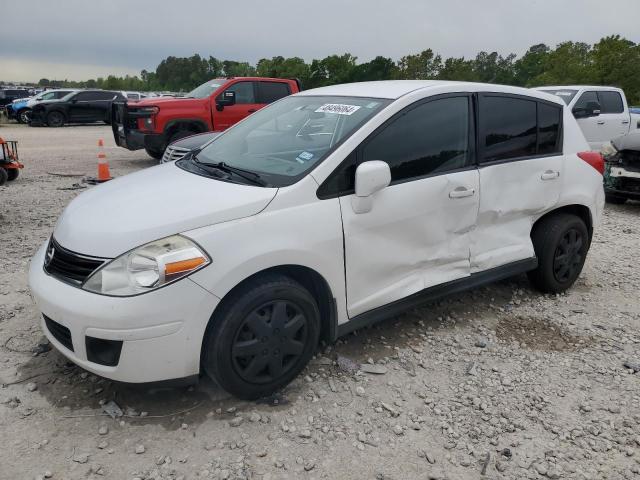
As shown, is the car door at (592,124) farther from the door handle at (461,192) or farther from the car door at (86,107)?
the car door at (86,107)

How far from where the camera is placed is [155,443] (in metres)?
2.57

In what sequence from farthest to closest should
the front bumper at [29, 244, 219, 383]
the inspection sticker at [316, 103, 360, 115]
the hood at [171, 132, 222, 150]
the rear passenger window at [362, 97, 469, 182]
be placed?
1. the hood at [171, 132, 222, 150]
2. the inspection sticker at [316, 103, 360, 115]
3. the rear passenger window at [362, 97, 469, 182]
4. the front bumper at [29, 244, 219, 383]

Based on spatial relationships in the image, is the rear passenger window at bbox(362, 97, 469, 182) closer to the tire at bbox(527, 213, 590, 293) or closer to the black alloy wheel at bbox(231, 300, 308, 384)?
the black alloy wheel at bbox(231, 300, 308, 384)

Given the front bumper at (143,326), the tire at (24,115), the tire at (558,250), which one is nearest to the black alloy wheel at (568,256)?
the tire at (558,250)

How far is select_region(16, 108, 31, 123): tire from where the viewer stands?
2258 centimetres

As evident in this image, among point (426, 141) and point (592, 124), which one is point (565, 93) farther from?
point (426, 141)

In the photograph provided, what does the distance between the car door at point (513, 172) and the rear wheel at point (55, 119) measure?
23568 millimetres

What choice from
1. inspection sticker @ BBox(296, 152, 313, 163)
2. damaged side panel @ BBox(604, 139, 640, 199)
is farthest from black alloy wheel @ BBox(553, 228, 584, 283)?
damaged side panel @ BBox(604, 139, 640, 199)

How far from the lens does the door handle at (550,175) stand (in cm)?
403

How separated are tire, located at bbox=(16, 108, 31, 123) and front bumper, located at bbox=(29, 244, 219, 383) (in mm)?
23714

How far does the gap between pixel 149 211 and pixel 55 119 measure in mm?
23671

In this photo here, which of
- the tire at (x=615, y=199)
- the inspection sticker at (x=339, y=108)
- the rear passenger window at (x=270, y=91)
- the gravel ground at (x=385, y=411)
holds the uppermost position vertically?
the rear passenger window at (x=270, y=91)

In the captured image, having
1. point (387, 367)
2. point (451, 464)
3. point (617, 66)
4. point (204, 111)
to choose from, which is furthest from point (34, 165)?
point (617, 66)

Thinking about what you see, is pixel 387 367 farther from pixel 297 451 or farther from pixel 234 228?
pixel 234 228
